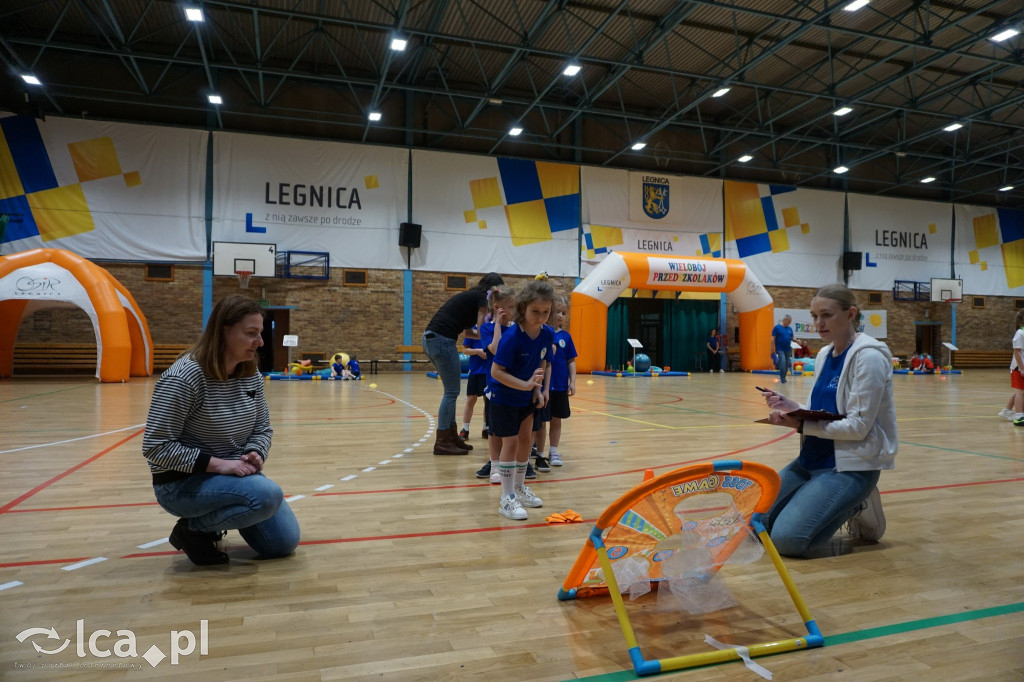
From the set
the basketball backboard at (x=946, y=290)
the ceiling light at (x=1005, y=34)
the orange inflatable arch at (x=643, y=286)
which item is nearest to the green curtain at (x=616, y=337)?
the orange inflatable arch at (x=643, y=286)

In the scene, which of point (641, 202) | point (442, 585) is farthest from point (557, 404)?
point (641, 202)

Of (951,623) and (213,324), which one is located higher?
(213,324)

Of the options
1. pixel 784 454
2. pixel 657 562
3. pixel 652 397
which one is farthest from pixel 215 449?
pixel 652 397

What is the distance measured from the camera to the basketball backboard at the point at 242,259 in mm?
17172

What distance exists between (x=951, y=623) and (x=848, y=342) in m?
1.35

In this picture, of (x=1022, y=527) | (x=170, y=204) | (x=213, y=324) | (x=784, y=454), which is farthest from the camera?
(x=170, y=204)

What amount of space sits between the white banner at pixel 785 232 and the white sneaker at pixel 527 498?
20375mm

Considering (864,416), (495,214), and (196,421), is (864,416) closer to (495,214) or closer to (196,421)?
(196,421)

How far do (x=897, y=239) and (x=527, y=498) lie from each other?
2611 cm

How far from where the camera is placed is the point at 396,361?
1858 cm

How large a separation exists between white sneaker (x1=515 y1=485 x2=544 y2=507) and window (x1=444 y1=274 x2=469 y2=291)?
51.9 ft

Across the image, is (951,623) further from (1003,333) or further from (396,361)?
(1003,333)

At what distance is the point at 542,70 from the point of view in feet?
60.7

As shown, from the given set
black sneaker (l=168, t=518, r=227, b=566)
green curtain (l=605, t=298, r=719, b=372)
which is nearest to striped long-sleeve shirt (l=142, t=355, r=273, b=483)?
black sneaker (l=168, t=518, r=227, b=566)
